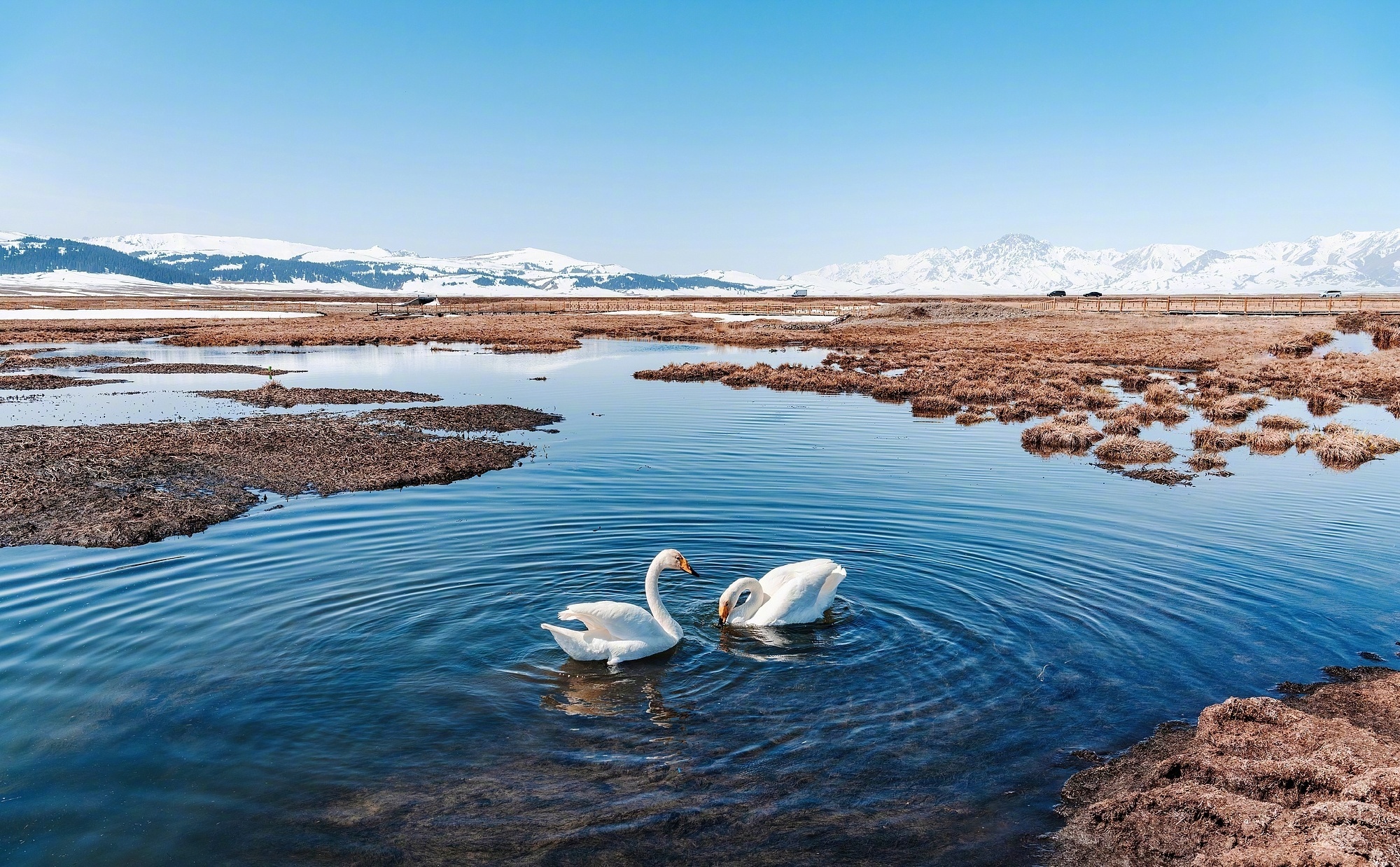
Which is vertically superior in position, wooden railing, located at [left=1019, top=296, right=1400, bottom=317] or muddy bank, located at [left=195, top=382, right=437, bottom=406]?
wooden railing, located at [left=1019, top=296, right=1400, bottom=317]

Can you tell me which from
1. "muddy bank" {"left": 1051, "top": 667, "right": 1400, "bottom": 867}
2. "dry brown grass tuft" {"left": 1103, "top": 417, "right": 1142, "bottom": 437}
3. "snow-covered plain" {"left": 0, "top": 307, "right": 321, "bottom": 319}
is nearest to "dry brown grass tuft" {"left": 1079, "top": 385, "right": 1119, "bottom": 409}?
"dry brown grass tuft" {"left": 1103, "top": 417, "right": 1142, "bottom": 437}

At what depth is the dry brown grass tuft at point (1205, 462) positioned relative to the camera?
73.5ft

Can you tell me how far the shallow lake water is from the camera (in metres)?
7.16

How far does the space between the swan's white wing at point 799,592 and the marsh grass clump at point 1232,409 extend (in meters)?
24.2

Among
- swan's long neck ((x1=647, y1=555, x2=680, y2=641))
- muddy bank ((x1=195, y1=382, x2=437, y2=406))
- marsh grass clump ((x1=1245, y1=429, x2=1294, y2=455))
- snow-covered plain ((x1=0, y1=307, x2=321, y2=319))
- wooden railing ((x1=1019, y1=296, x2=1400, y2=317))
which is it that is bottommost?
swan's long neck ((x1=647, y1=555, x2=680, y2=641))

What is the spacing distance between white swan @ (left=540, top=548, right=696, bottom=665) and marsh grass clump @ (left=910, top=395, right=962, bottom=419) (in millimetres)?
23280

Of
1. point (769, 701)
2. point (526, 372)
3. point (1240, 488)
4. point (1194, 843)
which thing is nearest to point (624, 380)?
point (526, 372)

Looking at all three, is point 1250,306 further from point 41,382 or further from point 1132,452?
point 41,382

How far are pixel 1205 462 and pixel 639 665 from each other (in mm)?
18933

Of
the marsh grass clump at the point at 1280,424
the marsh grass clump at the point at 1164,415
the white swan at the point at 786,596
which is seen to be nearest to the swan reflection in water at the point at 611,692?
the white swan at the point at 786,596

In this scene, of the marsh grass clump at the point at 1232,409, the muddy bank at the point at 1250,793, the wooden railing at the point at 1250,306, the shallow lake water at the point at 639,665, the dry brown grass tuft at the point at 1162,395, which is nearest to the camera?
the muddy bank at the point at 1250,793

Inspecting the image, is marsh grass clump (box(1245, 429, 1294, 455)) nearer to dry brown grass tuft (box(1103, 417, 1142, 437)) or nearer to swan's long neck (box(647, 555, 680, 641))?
dry brown grass tuft (box(1103, 417, 1142, 437))

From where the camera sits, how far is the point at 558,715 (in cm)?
906

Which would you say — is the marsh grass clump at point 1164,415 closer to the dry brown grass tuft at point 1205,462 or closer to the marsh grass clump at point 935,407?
the dry brown grass tuft at point 1205,462
